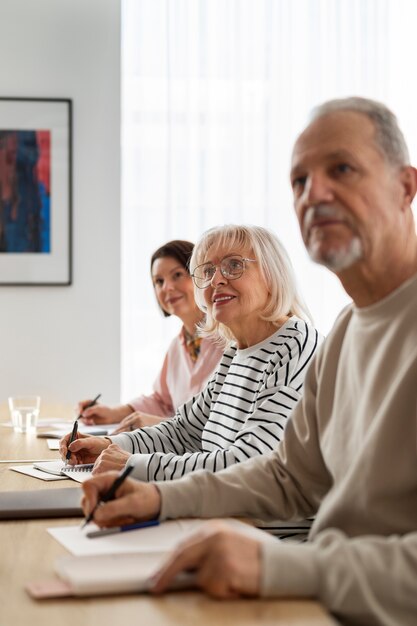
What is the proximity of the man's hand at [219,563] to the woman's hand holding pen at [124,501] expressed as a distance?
0.27 metres

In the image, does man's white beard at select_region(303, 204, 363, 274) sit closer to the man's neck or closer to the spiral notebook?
the man's neck

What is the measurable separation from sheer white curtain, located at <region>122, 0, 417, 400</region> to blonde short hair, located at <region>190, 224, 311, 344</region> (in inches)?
79.3

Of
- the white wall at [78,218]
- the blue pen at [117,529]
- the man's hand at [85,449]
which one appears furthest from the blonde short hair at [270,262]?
the white wall at [78,218]

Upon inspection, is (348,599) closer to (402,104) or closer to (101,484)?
(101,484)

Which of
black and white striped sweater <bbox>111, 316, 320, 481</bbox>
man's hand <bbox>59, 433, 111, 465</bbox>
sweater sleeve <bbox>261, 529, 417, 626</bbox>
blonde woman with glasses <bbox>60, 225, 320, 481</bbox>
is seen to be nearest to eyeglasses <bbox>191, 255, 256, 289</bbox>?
blonde woman with glasses <bbox>60, 225, 320, 481</bbox>

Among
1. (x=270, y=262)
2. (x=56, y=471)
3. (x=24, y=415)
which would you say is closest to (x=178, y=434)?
(x=56, y=471)

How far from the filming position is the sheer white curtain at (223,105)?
4.23 metres

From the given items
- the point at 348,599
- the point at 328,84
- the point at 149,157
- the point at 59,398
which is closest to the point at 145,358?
the point at 59,398

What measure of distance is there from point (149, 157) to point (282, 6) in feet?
3.41

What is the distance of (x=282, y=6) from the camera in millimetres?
4301

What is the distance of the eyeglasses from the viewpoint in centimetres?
217

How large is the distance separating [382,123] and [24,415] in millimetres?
1856

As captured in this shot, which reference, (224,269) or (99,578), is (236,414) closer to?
(224,269)

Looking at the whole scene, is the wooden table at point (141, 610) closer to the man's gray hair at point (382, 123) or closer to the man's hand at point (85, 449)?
the man's gray hair at point (382, 123)
